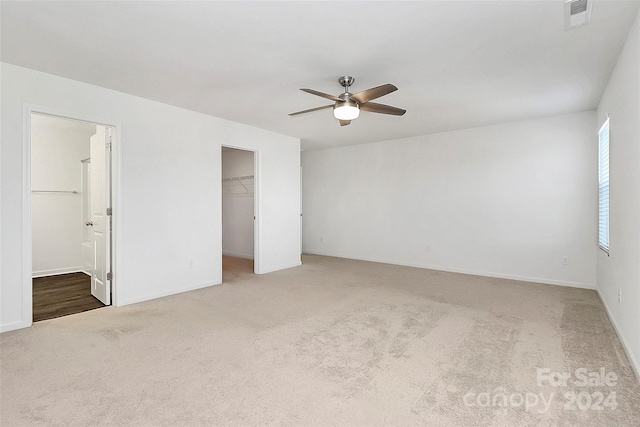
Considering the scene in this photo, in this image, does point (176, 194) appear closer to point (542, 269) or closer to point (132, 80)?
point (132, 80)

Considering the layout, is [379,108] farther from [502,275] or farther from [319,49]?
[502,275]

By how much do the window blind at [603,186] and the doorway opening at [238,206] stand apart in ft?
19.0

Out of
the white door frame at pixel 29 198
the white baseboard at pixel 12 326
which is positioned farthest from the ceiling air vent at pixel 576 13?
the white baseboard at pixel 12 326

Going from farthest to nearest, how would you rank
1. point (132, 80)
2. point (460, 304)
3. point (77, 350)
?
point (460, 304), point (132, 80), point (77, 350)

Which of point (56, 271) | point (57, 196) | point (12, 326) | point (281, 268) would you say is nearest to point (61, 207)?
point (57, 196)

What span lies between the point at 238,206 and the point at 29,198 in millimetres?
4588

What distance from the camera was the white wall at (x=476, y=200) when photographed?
15.4 ft

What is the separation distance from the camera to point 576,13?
87.1 inches

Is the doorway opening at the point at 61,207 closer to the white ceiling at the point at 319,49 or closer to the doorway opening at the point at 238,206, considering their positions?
the white ceiling at the point at 319,49

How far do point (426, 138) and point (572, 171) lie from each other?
230 cm

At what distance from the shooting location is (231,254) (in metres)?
7.75

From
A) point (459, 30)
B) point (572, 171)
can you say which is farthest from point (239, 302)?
point (572, 171)

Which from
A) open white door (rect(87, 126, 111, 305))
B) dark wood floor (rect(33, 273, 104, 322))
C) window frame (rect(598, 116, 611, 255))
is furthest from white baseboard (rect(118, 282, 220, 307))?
window frame (rect(598, 116, 611, 255))

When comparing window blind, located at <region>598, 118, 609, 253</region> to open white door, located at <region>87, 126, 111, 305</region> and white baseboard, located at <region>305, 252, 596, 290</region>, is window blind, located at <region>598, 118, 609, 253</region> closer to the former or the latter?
white baseboard, located at <region>305, 252, 596, 290</region>
